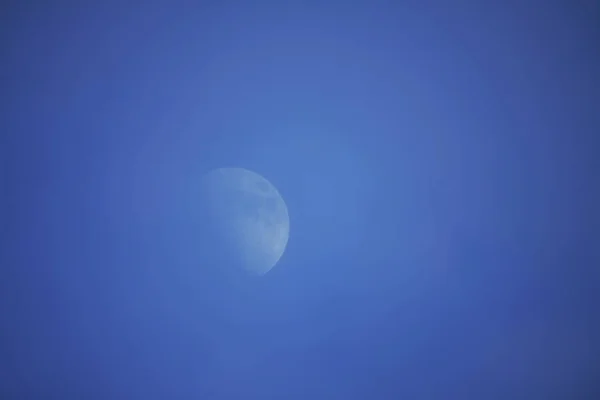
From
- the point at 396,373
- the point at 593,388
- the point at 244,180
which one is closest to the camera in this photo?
the point at 244,180

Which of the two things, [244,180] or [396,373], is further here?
[396,373]

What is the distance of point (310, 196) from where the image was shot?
212cm

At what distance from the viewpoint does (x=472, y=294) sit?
224 cm

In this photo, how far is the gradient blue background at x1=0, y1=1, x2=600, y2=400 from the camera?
6.70 ft

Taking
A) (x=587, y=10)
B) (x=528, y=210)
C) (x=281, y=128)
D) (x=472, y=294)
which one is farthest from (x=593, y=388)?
(x=281, y=128)

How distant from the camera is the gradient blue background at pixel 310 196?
80.4 inches

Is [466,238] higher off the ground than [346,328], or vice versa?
[466,238]

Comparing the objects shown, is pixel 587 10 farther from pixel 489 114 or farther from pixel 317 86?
pixel 317 86

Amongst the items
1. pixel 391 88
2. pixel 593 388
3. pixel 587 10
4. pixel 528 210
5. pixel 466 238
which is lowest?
pixel 593 388

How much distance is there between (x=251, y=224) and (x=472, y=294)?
112 centimetres

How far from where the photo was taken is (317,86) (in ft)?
7.02

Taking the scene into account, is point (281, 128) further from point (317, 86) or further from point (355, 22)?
point (355, 22)

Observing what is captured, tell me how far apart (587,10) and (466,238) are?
130 cm

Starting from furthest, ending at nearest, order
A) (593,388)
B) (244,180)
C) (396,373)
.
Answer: (593,388), (396,373), (244,180)
